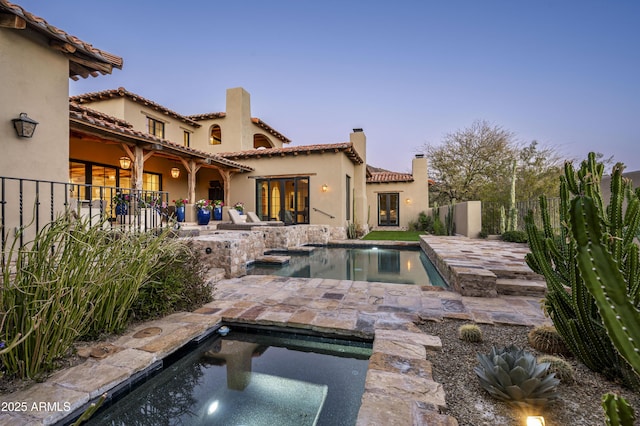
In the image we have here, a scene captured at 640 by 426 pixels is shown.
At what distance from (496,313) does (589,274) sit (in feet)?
10.0

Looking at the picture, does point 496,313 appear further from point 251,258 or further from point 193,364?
point 251,258

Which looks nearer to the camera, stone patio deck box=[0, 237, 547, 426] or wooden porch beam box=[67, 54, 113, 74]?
stone patio deck box=[0, 237, 547, 426]

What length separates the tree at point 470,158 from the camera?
17.0m

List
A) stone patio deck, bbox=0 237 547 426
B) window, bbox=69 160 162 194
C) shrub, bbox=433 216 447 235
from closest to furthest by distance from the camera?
stone patio deck, bbox=0 237 547 426
window, bbox=69 160 162 194
shrub, bbox=433 216 447 235

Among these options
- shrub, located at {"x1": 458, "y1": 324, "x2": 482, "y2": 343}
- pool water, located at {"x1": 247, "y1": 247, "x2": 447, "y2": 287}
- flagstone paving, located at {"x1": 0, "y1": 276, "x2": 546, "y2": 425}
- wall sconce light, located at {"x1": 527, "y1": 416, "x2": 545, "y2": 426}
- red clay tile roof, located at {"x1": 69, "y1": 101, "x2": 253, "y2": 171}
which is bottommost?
pool water, located at {"x1": 247, "y1": 247, "x2": 447, "y2": 287}

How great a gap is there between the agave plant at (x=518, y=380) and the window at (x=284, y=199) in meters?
10.8

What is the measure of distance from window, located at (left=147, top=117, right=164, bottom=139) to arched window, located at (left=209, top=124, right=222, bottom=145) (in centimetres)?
257

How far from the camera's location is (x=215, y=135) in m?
16.1

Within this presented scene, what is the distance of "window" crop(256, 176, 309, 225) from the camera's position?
12.5 metres

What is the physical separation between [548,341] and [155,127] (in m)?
14.6

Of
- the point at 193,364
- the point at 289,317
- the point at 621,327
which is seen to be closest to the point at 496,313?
the point at 289,317

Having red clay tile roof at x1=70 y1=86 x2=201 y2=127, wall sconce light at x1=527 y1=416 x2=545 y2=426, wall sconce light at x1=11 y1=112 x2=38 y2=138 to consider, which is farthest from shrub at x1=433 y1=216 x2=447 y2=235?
red clay tile roof at x1=70 y1=86 x2=201 y2=127

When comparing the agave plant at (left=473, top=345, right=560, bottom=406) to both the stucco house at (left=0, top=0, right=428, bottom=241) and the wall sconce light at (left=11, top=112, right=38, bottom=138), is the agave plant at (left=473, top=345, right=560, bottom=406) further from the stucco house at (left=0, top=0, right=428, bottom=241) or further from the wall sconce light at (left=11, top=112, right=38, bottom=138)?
the wall sconce light at (left=11, top=112, right=38, bottom=138)

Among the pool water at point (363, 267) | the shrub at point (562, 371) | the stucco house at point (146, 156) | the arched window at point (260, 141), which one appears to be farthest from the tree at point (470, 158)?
the shrub at point (562, 371)
